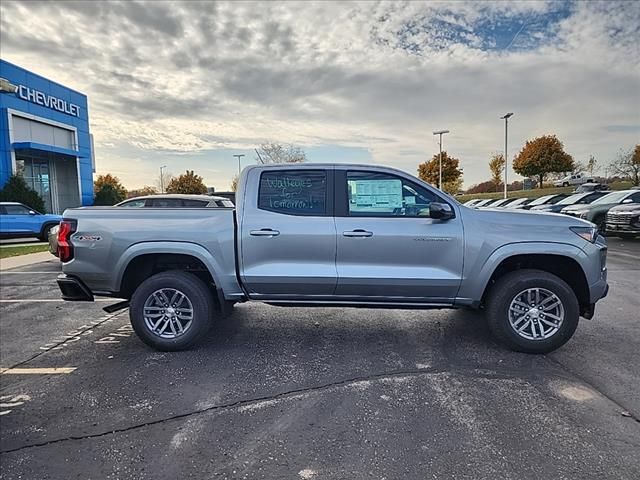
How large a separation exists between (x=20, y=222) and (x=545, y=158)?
50540 mm

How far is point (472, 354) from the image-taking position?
4309mm

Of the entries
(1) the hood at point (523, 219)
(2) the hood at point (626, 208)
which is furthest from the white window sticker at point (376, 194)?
(2) the hood at point (626, 208)

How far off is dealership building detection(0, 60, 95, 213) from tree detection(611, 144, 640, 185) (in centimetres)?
4918

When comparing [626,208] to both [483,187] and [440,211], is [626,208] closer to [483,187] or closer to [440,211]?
[440,211]

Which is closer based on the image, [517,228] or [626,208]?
[517,228]

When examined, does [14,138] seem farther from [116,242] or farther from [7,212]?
[116,242]

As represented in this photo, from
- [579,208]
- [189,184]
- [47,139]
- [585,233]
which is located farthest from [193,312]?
[189,184]

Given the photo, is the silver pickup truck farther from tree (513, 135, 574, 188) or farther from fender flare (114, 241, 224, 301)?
tree (513, 135, 574, 188)

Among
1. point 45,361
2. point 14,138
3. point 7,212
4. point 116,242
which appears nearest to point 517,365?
point 116,242

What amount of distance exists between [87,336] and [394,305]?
12.1ft

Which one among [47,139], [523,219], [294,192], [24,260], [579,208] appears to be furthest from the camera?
[47,139]

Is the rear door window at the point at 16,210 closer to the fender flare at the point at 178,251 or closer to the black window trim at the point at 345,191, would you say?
the fender flare at the point at 178,251

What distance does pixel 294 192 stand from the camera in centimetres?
453

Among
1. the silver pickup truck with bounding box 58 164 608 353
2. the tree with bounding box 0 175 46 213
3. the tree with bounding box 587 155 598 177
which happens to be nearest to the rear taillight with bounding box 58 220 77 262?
the silver pickup truck with bounding box 58 164 608 353
